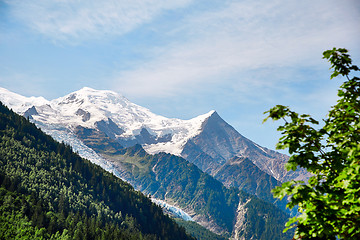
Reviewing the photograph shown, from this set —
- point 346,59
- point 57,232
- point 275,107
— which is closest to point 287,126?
point 275,107

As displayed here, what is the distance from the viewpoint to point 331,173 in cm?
1488

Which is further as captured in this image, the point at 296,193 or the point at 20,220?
the point at 20,220

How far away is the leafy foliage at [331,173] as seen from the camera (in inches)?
516

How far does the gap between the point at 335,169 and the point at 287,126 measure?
275 centimetres

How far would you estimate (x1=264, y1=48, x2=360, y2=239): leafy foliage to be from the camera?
13.1 metres

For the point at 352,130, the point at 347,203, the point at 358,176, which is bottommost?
the point at 347,203

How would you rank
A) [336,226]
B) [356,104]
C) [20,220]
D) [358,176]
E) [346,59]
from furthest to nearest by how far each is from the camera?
[20,220]
[346,59]
[356,104]
[336,226]
[358,176]

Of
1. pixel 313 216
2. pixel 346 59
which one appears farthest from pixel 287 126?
pixel 346 59

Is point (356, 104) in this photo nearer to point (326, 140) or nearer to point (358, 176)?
point (326, 140)

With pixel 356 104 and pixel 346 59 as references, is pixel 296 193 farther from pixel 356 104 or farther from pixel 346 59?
pixel 346 59

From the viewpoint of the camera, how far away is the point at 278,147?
565 inches

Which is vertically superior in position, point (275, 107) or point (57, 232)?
point (275, 107)

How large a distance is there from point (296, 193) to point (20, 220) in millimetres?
210581

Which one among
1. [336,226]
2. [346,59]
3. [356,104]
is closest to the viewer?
[336,226]
